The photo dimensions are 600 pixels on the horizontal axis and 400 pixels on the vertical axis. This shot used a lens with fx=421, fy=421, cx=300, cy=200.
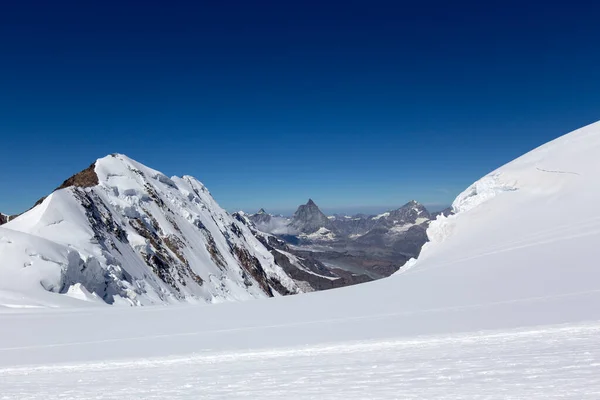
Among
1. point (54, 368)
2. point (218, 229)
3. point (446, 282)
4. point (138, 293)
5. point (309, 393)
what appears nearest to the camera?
point (309, 393)

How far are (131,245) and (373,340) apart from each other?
188 ft

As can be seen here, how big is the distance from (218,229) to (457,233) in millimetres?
83931

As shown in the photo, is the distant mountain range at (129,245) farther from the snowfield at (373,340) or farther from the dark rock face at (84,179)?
the snowfield at (373,340)

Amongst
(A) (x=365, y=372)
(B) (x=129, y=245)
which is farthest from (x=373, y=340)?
(B) (x=129, y=245)

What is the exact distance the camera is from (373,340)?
10375mm

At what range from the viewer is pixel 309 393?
24.9ft

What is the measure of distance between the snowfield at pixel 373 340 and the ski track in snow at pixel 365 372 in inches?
1.4

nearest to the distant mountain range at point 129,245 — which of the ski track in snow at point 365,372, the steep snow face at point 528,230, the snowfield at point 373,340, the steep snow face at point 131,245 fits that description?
the steep snow face at point 131,245

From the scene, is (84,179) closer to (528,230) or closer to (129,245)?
(129,245)

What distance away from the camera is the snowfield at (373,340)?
767 cm

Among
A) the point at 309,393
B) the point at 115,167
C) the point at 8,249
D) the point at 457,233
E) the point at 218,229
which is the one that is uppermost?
the point at 115,167

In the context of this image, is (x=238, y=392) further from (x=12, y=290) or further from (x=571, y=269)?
(x=12, y=290)

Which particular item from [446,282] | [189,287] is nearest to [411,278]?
[446,282]

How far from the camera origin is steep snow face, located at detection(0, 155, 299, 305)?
31984 millimetres
